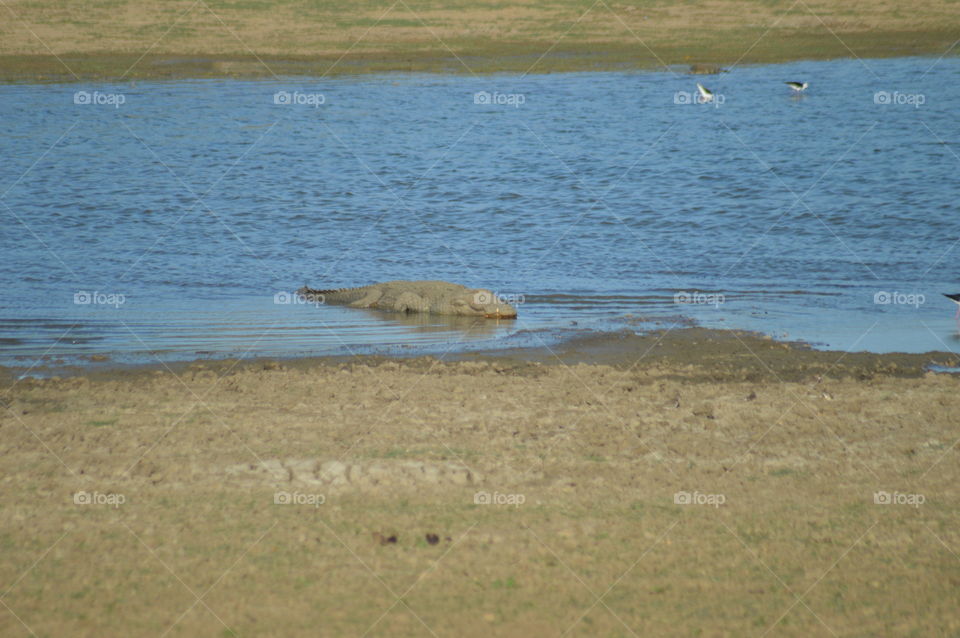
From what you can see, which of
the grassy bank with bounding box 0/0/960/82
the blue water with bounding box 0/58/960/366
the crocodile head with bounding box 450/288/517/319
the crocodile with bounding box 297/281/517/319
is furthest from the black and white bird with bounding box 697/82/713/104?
the crocodile head with bounding box 450/288/517/319

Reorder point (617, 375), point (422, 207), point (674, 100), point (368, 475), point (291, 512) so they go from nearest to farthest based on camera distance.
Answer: point (291, 512)
point (368, 475)
point (617, 375)
point (422, 207)
point (674, 100)

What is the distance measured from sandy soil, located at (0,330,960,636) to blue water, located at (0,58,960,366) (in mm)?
2395

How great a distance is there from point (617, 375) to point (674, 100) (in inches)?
686

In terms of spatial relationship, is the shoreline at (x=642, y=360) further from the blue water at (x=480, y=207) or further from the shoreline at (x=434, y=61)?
the shoreline at (x=434, y=61)

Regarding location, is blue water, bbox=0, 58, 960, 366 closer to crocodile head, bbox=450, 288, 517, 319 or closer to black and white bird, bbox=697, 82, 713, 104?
crocodile head, bbox=450, 288, 517, 319

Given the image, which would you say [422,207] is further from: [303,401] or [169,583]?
[169,583]

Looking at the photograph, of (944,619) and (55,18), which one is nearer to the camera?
(944,619)

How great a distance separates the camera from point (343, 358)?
329 inches

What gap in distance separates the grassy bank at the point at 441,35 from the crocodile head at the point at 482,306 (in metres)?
17.9

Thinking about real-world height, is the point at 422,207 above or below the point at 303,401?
above

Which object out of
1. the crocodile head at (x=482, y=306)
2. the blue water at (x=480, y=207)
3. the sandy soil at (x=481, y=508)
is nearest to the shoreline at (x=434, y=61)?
the blue water at (x=480, y=207)

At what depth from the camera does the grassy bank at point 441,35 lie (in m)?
27.8

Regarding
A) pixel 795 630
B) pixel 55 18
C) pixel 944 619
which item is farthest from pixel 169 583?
pixel 55 18

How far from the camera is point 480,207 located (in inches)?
618
